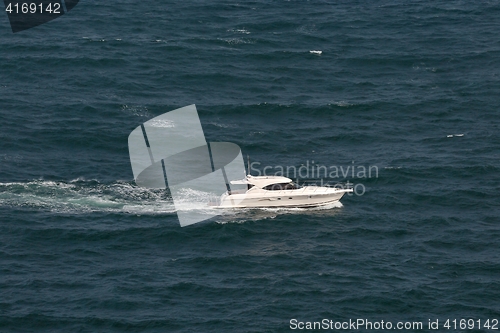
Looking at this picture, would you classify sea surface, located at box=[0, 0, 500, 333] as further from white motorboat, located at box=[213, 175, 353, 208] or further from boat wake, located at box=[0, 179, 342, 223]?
white motorboat, located at box=[213, 175, 353, 208]

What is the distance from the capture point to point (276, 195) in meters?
120

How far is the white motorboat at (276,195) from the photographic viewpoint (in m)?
120

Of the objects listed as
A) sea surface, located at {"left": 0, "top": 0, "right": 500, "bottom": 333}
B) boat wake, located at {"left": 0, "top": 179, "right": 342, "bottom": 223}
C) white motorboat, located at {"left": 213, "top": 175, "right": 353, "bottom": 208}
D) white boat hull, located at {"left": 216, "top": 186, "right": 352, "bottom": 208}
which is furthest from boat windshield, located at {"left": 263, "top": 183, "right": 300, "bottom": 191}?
sea surface, located at {"left": 0, "top": 0, "right": 500, "bottom": 333}

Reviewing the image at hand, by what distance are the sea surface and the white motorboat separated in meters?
1.52

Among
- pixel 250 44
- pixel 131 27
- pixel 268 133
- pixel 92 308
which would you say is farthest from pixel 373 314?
pixel 131 27

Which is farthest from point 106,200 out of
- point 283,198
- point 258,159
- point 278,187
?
point 258,159

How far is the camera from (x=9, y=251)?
108 metres

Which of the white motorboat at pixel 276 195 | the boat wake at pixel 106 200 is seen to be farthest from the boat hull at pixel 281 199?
the boat wake at pixel 106 200

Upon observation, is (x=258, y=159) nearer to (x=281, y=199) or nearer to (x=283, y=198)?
(x=281, y=199)

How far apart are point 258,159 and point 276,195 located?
38.1 feet

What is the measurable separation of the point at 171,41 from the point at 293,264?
7131 cm

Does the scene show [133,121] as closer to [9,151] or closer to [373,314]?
[9,151]

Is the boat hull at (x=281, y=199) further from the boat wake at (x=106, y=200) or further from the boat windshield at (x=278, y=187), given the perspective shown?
the boat windshield at (x=278, y=187)

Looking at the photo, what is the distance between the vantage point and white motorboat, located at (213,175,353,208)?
12019 cm
